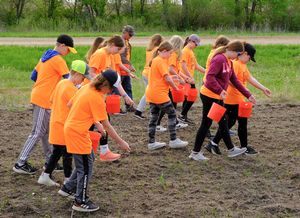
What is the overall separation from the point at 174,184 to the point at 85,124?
64.8 inches

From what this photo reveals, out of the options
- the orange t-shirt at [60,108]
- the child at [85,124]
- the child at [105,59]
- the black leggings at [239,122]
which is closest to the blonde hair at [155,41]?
the child at [105,59]

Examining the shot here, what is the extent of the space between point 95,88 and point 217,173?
244 cm

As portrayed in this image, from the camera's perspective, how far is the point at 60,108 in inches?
260

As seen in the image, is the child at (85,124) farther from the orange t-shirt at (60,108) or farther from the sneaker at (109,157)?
the sneaker at (109,157)

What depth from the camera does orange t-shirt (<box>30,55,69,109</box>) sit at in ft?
23.8

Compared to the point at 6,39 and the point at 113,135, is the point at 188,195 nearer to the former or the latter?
the point at 113,135

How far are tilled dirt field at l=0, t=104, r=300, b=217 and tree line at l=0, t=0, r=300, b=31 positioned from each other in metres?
27.5

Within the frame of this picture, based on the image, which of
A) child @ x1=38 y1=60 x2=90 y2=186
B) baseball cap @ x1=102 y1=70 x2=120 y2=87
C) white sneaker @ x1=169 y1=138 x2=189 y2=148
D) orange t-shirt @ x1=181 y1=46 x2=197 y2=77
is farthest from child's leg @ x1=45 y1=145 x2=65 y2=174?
orange t-shirt @ x1=181 y1=46 x2=197 y2=77

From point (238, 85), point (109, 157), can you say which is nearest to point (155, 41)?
point (238, 85)

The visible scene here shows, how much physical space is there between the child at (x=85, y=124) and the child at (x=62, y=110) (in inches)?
10.0

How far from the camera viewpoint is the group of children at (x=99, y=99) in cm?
606

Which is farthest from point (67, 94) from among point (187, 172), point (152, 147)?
point (152, 147)

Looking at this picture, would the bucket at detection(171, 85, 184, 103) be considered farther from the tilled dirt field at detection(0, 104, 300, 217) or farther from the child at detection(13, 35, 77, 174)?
the child at detection(13, 35, 77, 174)

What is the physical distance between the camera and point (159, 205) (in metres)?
6.40
